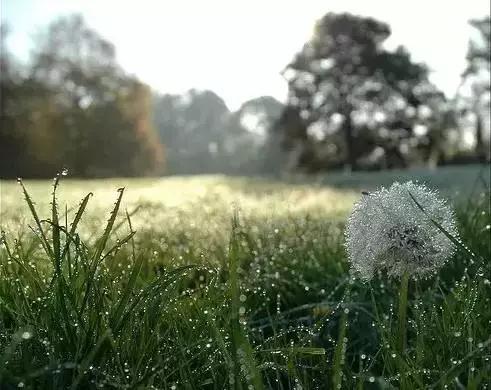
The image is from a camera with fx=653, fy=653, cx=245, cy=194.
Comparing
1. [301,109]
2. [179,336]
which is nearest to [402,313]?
[179,336]

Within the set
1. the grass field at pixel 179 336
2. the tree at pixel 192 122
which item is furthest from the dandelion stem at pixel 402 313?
the tree at pixel 192 122

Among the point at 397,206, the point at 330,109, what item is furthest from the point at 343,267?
the point at 330,109

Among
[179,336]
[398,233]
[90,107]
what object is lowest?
[179,336]

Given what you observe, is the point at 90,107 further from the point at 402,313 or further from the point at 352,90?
the point at 402,313

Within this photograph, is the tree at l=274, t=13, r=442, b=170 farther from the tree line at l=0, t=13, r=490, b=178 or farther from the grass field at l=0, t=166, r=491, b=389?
the grass field at l=0, t=166, r=491, b=389

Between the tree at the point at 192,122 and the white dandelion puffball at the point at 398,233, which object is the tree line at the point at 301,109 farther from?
the white dandelion puffball at the point at 398,233

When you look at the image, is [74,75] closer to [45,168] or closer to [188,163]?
[45,168]
